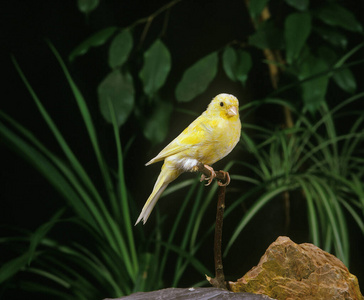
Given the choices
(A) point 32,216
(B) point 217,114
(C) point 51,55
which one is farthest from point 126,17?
(B) point 217,114

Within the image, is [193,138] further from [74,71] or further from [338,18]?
[74,71]

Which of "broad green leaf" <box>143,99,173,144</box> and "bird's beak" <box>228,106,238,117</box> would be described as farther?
"broad green leaf" <box>143,99,173,144</box>

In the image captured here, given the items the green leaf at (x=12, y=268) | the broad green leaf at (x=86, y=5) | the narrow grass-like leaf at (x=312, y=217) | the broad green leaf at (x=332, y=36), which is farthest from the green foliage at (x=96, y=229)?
the broad green leaf at (x=332, y=36)

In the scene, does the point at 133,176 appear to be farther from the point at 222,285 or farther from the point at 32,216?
the point at 222,285

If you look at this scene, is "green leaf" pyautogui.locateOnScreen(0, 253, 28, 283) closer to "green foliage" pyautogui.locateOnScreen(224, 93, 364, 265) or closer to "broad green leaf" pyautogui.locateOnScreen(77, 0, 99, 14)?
"green foliage" pyautogui.locateOnScreen(224, 93, 364, 265)

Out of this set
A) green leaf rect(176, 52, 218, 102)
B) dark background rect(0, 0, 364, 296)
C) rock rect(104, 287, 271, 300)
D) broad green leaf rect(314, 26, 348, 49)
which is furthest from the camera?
dark background rect(0, 0, 364, 296)

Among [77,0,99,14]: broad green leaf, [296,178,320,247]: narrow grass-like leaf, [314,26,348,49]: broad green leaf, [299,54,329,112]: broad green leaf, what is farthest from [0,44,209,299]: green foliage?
[314,26,348,49]: broad green leaf

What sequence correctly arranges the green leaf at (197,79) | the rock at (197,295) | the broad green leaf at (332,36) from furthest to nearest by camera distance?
the broad green leaf at (332,36) < the green leaf at (197,79) < the rock at (197,295)

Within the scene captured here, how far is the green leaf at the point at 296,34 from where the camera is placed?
34.0 inches

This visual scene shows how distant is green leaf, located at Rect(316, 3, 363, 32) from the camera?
3.05 ft

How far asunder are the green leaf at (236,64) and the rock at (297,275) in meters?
0.43

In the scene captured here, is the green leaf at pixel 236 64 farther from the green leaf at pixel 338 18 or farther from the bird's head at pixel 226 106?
the bird's head at pixel 226 106

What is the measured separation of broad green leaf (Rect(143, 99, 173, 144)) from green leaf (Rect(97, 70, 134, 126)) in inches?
1.9

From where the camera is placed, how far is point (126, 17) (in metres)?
1.14
